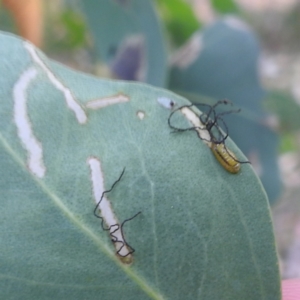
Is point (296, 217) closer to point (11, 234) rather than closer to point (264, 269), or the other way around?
point (264, 269)

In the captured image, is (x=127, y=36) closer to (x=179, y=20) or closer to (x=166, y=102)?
(x=179, y=20)

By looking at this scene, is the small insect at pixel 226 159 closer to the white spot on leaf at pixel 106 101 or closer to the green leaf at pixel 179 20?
the white spot on leaf at pixel 106 101

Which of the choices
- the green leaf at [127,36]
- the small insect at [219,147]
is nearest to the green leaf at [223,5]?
the green leaf at [127,36]

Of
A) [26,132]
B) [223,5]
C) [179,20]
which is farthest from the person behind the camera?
[223,5]

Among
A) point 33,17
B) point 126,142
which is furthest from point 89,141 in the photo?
point 33,17

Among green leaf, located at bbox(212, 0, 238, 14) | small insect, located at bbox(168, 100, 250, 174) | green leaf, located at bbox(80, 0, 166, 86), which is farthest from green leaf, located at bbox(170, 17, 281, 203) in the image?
small insect, located at bbox(168, 100, 250, 174)

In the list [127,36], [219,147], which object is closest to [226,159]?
[219,147]

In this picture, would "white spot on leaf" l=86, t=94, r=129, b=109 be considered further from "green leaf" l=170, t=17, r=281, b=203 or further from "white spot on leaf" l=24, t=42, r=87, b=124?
"green leaf" l=170, t=17, r=281, b=203
